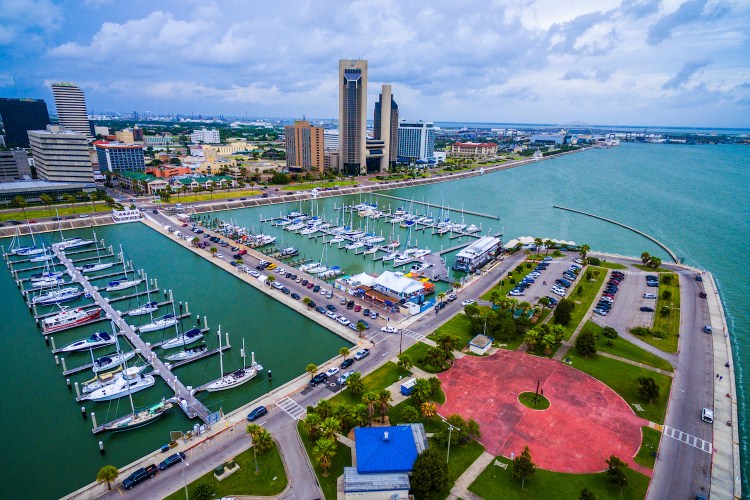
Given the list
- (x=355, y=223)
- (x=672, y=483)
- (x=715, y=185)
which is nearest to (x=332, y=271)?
(x=355, y=223)

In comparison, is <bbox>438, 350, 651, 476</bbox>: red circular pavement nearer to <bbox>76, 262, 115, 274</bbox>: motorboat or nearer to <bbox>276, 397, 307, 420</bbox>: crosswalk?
<bbox>276, 397, 307, 420</bbox>: crosswalk

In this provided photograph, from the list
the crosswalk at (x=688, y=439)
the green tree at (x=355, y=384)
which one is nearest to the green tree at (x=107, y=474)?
the green tree at (x=355, y=384)

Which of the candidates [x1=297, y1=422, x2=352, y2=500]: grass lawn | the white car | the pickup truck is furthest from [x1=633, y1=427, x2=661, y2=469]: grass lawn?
the pickup truck

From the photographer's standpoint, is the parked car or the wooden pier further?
the wooden pier

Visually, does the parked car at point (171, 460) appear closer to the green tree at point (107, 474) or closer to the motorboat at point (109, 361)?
the green tree at point (107, 474)

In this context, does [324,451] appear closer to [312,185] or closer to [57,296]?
[57,296]
